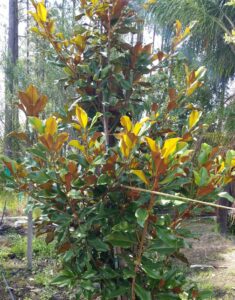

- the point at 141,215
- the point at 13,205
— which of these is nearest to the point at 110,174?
the point at 141,215

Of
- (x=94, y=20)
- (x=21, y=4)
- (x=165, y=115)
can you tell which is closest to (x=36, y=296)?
(x=165, y=115)

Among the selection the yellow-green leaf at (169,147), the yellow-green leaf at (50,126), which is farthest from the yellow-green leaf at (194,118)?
the yellow-green leaf at (50,126)

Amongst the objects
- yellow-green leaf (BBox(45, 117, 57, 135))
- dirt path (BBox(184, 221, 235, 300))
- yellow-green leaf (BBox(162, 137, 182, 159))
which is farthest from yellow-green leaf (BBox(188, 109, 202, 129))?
dirt path (BBox(184, 221, 235, 300))

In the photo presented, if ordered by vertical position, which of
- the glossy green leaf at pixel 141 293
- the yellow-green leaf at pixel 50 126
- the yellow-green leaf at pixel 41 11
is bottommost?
the glossy green leaf at pixel 141 293

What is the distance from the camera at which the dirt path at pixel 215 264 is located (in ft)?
9.97

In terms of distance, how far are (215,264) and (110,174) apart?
3194 millimetres

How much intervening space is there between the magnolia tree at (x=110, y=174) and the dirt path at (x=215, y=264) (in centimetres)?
192

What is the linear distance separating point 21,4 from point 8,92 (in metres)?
9.83

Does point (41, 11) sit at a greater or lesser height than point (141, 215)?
greater

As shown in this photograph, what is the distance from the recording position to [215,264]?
387cm

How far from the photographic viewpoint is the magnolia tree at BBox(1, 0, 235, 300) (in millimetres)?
1054

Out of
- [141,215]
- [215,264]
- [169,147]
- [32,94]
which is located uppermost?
[32,94]

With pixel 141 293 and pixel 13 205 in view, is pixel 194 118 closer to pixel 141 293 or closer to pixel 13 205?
pixel 141 293

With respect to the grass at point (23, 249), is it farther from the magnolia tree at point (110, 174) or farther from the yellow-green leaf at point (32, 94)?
the yellow-green leaf at point (32, 94)
